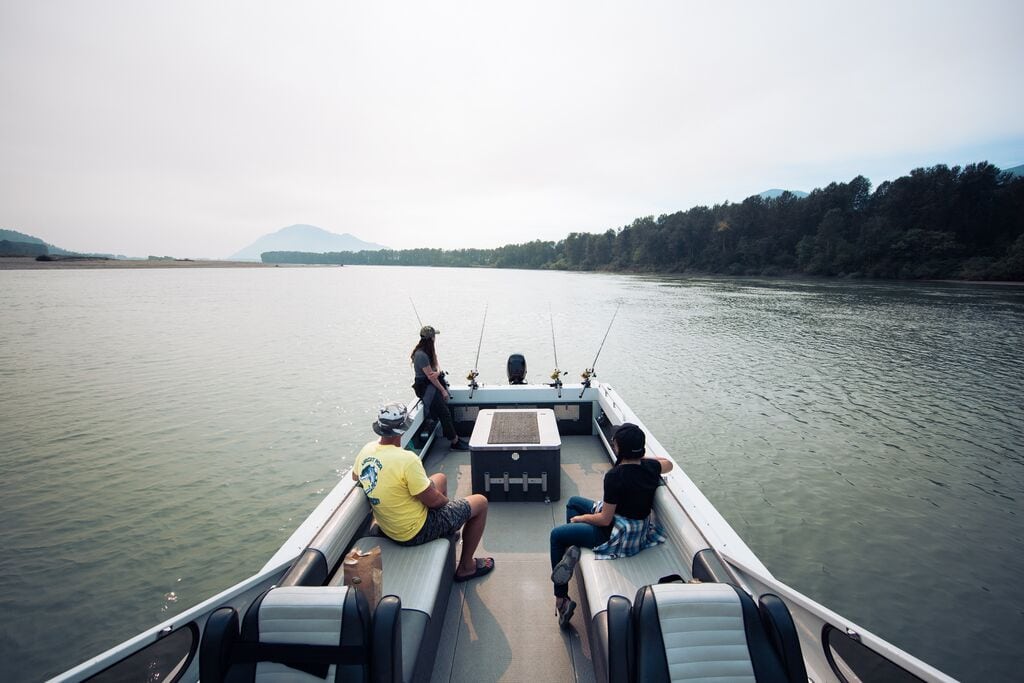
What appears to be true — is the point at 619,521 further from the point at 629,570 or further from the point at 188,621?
the point at 188,621

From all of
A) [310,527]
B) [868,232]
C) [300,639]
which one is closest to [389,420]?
[310,527]

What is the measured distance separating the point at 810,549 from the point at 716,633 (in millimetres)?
4810

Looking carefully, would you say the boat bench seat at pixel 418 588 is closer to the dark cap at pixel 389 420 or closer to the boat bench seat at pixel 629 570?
the dark cap at pixel 389 420

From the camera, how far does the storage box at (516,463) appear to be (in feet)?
13.4

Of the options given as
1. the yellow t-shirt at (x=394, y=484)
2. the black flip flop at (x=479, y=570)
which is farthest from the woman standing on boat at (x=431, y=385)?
the yellow t-shirt at (x=394, y=484)

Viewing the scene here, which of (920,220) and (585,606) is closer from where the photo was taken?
(585,606)

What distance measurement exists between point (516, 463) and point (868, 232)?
63.0 m

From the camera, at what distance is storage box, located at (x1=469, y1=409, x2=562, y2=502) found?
160 inches

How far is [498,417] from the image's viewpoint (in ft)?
15.6

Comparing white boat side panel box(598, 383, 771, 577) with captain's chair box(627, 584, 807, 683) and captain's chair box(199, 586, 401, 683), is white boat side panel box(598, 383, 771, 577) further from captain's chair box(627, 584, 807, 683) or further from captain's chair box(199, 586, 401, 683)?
captain's chair box(199, 586, 401, 683)

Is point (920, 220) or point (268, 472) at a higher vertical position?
point (920, 220)

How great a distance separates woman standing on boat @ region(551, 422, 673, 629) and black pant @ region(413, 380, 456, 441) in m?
2.79

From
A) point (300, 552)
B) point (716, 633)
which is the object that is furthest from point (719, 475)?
point (300, 552)

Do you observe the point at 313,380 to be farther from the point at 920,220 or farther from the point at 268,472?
the point at 920,220
